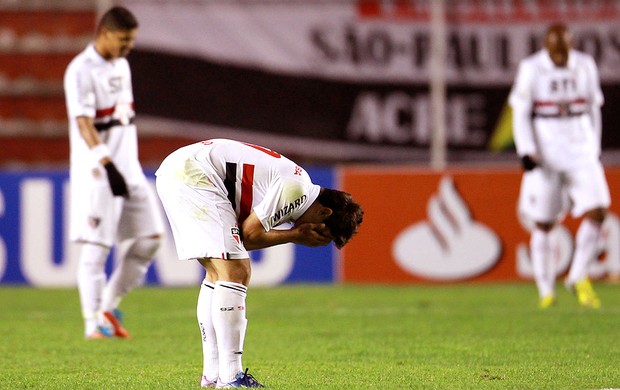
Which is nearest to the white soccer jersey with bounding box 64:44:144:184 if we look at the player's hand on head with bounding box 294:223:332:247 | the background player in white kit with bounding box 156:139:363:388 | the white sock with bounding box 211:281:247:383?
the background player in white kit with bounding box 156:139:363:388

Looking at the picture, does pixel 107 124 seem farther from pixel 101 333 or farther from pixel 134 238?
→ pixel 101 333

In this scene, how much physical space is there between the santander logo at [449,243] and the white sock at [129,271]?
4817mm

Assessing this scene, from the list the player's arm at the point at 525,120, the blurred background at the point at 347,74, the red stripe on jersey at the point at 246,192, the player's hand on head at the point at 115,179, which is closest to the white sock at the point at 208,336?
the red stripe on jersey at the point at 246,192

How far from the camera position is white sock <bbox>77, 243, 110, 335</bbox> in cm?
862

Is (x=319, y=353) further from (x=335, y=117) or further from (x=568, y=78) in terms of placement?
(x=335, y=117)

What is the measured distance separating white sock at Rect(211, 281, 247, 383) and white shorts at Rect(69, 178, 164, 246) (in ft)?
9.23

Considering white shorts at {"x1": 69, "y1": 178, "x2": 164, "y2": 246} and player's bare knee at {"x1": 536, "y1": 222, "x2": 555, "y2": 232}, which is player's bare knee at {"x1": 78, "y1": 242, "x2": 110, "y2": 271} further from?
player's bare knee at {"x1": 536, "y1": 222, "x2": 555, "y2": 232}

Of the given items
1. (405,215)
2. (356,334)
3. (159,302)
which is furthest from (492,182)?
(356,334)

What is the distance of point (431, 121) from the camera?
15.2m

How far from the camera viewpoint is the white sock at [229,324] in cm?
599

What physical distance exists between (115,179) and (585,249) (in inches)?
167

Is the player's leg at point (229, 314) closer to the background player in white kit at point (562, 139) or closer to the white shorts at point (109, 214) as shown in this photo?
the white shorts at point (109, 214)

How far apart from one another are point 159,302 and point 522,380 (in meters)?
5.93

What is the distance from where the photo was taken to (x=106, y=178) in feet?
28.5
